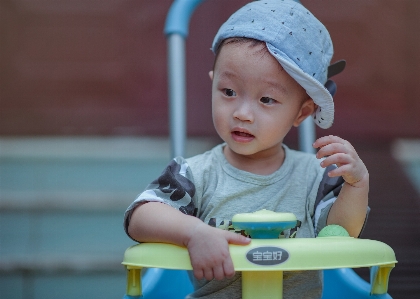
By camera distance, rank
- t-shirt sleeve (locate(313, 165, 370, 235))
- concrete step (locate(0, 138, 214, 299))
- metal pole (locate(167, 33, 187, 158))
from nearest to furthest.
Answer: t-shirt sleeve (locate(313, 165, 370, 235)) → metal pole (locate(167, 33, 187, 158)) → concrete step (locate(0, 138, 214, 299))

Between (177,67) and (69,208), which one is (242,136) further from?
(69,208)

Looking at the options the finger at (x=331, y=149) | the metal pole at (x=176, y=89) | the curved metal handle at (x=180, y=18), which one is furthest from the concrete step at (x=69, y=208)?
the finger at (x=331, y=149)

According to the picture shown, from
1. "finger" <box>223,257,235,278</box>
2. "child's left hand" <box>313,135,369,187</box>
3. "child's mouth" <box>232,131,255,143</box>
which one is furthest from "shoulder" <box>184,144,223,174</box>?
"finger" <box>223,257,235,278</box>

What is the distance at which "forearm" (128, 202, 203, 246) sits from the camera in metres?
0.87

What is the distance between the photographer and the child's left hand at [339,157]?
0.97 m

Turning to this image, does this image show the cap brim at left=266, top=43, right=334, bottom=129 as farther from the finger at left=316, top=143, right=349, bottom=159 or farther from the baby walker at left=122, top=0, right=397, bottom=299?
the baby walker at left=122, top=0, right=397, bottom=299

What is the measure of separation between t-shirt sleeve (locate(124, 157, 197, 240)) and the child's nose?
149 millimetres

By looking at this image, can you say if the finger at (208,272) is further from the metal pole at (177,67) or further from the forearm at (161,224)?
the metal pole at (177,67)

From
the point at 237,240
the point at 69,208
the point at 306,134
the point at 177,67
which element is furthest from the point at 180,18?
the point at 69,208

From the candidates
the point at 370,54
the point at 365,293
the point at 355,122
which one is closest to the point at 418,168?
the point at 355,122

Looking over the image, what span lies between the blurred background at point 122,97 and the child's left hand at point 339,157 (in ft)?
3.95

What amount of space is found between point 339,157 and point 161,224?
0.29 m

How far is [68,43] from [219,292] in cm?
160

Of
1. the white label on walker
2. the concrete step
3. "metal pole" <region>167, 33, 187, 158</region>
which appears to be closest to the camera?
the white label on walker
